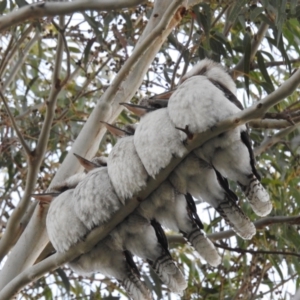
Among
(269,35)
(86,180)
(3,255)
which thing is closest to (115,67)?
(269,35)

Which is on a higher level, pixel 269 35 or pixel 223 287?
pixel 269 35

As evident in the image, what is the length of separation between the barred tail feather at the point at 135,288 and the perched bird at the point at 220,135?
1.43ft

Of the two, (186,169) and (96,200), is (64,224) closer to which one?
(96,200)

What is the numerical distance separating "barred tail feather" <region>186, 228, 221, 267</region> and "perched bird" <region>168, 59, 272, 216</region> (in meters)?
0.18

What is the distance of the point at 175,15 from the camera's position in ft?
8.86

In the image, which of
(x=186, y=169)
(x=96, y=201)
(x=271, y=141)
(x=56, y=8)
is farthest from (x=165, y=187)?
(x=271, y=141)

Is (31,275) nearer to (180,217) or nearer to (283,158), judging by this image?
(180,217)

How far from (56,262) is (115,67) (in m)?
1.38

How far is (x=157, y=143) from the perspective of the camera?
199 cm

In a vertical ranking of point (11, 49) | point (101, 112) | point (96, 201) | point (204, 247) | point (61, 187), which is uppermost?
point (11, 49)

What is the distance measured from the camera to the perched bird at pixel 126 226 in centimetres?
211

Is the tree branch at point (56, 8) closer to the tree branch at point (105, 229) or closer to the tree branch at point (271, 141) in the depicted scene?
the tree branch at point (105, 229)

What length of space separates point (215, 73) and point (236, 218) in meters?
0.44

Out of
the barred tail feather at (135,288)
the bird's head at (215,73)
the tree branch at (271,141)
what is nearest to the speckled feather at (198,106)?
the bird's head at (215,73)
